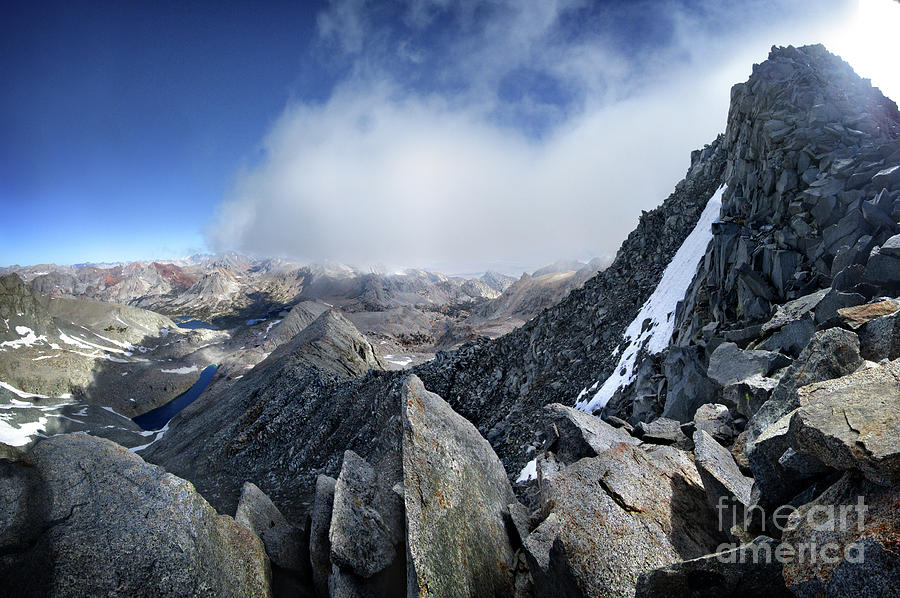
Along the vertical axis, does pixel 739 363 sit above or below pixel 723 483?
above

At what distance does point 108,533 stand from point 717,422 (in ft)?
41.1

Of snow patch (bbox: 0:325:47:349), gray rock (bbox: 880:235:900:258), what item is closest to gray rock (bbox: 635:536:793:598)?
gray rock (bbox: 880:235:900:258)

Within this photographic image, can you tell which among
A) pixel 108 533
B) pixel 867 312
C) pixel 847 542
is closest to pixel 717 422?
pixel 867 312

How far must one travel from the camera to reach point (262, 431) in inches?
1190

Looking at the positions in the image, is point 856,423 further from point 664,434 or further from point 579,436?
point 579,436

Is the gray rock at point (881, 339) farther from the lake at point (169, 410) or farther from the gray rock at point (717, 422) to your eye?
the lake at point (169, 410)

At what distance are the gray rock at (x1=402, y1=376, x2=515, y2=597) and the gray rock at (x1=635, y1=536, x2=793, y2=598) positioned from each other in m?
3.34

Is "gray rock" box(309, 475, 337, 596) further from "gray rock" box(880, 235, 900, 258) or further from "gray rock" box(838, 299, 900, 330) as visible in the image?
"gray rock" box(880, 235, 900, 258)

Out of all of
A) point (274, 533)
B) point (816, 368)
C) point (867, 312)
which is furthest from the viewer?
point (274, 533)

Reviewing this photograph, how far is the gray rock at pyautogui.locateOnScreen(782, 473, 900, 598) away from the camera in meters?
3.03

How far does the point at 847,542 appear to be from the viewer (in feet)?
11.0

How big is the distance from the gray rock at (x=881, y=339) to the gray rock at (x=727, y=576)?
206 inches

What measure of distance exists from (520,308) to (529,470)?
16698 cm

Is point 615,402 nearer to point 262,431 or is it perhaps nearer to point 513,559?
point 513,559
